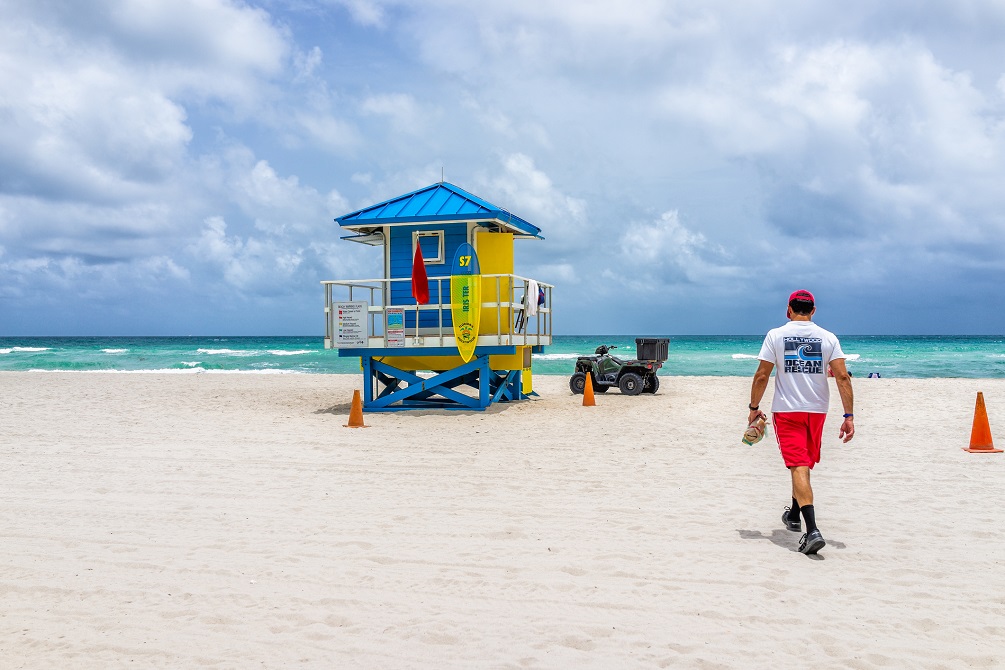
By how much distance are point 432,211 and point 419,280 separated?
4.55 ft

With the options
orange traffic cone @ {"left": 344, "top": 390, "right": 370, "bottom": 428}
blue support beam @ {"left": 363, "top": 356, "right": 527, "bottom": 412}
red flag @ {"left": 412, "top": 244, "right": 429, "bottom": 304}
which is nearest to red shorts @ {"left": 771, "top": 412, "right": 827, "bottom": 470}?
orange traffic cone @ {"left": 344, "top": 390, "right": 370, "bottom": 428}

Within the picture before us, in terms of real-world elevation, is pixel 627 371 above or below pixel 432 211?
below

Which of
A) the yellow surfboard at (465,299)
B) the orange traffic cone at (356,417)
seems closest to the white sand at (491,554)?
the orange traffic cone at (356,417)

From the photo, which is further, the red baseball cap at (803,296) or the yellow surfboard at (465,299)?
the yellow surfboard at (465,299)

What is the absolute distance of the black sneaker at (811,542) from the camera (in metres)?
5.38

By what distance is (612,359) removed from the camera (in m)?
19.0

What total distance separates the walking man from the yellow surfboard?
27.2ft

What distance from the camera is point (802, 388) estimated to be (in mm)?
5613

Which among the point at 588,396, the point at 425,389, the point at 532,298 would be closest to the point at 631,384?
the point at 588,396

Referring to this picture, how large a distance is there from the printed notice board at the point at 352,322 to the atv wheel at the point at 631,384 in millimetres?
6805

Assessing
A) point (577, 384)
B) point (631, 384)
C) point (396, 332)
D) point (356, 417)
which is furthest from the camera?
point (577, 384)

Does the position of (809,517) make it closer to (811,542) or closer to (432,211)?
(811,542)

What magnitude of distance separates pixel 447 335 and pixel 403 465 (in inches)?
225

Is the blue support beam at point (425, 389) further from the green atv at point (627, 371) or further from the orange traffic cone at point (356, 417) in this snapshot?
the green atv at point (627, 371)
